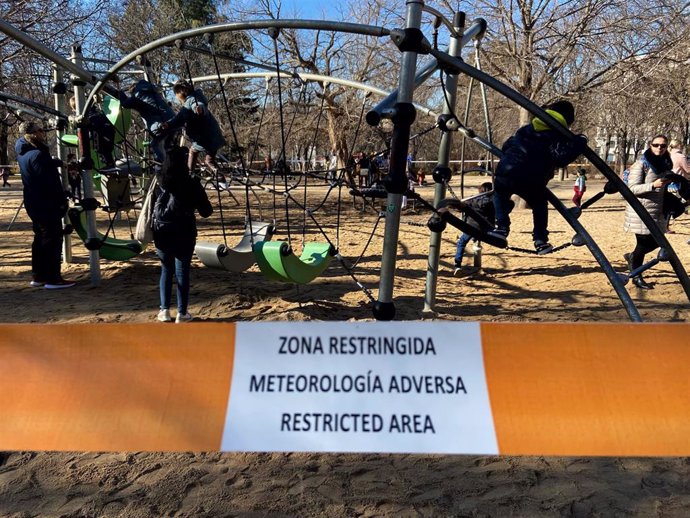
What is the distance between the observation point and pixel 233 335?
86.5 inches

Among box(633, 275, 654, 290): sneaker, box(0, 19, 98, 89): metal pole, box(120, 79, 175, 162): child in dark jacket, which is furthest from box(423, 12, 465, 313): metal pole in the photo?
box(0, 19, 98, 89): metal pole

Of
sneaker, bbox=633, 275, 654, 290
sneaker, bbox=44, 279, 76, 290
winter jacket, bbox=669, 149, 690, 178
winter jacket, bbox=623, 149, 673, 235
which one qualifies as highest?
winter jacket, bbox=669, 149, 690, 178

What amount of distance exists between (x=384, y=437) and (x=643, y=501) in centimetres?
123

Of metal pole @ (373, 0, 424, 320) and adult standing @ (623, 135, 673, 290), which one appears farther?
adult standing @ (623, 135, 673, 290)

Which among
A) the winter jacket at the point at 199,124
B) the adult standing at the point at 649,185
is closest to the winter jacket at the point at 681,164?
the adult standing at the point at 649,185

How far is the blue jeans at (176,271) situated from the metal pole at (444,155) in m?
2.09

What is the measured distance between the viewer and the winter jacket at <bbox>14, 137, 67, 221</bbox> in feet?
18.5

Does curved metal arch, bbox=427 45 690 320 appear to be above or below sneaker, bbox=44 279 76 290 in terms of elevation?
above

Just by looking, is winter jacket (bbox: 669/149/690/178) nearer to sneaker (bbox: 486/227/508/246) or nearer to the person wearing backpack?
sneaker (bbox: 486/227/508/246)

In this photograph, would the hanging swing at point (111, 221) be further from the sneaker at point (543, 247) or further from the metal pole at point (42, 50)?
the sneaker at point (543, 247)

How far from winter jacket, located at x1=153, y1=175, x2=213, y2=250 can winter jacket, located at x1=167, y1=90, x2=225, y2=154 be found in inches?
27.1

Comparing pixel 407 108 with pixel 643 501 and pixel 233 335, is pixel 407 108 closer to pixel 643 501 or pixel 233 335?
pixel 233 335

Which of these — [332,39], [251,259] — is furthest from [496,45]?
[251,259]

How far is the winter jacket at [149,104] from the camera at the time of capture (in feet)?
16.9
